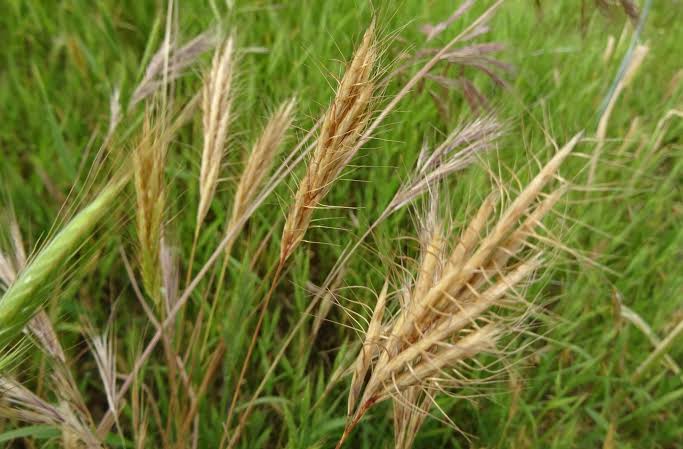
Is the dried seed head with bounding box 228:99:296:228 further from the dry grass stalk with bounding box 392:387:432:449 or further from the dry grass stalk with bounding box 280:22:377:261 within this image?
the dry grass stalk with bounding box 392:387:432:449

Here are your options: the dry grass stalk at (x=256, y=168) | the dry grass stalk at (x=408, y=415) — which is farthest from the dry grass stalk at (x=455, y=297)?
the dry grass stalk at (x=256, y=168)

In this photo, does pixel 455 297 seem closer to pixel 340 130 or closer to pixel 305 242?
pixel 340 130

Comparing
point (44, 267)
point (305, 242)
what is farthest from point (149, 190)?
point (305, 242)

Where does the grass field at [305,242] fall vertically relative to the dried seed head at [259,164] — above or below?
below

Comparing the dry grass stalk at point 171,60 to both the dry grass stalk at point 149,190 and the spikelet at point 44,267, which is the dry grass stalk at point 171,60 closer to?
the dry grass stalk at point 149,190

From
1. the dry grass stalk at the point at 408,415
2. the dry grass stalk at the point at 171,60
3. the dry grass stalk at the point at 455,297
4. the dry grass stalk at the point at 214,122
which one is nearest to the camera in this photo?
the dry grass stalk at the point at 455,297

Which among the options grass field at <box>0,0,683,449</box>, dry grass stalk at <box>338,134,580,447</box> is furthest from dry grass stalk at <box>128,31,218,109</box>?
dry grass stalk at <box>338,134,580,447</box>
